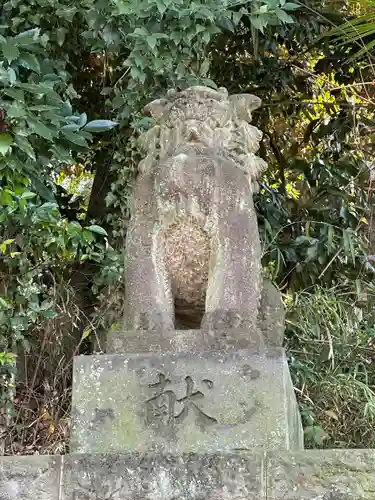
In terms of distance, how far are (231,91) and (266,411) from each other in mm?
3407

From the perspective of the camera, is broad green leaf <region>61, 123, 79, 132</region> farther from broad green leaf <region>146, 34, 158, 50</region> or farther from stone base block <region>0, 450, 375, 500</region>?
stone base block <region>0, 450, 375, 500</region>

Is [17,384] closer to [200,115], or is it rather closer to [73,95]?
[73,95]

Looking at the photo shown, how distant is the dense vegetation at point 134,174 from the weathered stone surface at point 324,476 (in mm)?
1575

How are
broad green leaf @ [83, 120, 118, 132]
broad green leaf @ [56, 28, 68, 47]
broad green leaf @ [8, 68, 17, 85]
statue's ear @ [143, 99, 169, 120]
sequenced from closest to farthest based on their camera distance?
statue's ear @ [143, 99, 169, 120] → broad green leaf @ [8, 68, 17, 85] → broad green leaf @ [83, 120, 118, 132] → broad green leaf @ [56, 28, 68, 47]

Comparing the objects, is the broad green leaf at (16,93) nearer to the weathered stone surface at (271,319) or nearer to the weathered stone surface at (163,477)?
the weathered stone surface at (271,319)

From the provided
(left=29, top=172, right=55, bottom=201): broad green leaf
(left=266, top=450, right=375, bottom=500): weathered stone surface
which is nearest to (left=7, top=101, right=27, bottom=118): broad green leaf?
(left=29, top=172, right=55, bottom=201): broad green leaf

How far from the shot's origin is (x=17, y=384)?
14.7 ft

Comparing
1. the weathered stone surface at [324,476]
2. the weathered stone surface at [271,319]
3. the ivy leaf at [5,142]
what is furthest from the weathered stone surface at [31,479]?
the ivy leaf at [5,142]

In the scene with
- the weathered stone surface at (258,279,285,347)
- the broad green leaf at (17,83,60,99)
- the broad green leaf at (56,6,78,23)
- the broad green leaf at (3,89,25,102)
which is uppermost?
the broad green leaf at (56,6,78,23)

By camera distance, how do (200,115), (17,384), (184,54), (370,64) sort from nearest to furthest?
(200,115) < (184,54) < (17,384) < (370,64)

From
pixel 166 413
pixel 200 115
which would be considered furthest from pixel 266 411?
pixel 200 115

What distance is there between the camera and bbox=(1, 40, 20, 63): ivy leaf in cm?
329

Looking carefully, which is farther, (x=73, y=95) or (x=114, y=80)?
(x=114, y=80)

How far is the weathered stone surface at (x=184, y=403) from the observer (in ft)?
8.25
